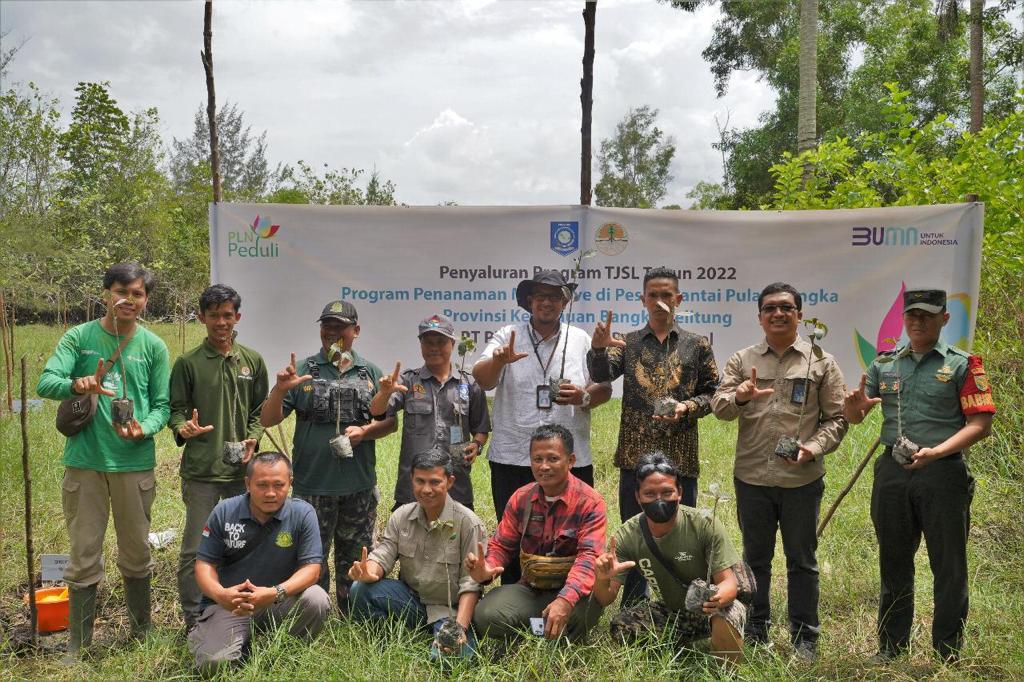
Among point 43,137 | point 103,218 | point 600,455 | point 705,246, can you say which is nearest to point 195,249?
point 103,218

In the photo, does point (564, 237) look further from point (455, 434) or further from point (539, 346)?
point (455, 434)

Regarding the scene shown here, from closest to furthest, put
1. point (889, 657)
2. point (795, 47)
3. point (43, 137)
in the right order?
1. point (889, 657)
2. point (43, 137)
3. point (795, 47)

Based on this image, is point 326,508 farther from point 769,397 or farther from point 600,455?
point 600,455

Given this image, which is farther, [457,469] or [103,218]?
[103,218]

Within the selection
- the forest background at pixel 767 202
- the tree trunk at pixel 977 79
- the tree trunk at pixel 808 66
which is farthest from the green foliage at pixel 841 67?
the tree trunk at pixel 808 66

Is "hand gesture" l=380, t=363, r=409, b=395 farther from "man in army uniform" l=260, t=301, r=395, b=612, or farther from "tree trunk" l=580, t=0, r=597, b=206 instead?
"tree trunk" l=580, t=0, r=597, b=206

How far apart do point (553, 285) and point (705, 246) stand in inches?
73.0

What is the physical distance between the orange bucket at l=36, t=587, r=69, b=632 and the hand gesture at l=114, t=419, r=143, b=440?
1.25 metres

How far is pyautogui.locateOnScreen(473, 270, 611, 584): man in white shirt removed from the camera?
4.51 meters

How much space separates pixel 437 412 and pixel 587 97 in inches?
132

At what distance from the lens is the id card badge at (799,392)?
409 cm

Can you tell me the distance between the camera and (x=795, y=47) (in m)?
24.6

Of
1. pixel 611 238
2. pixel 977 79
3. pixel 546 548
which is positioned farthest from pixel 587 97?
pixel 977 79

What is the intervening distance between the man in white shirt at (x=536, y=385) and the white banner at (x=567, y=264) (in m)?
1.24
